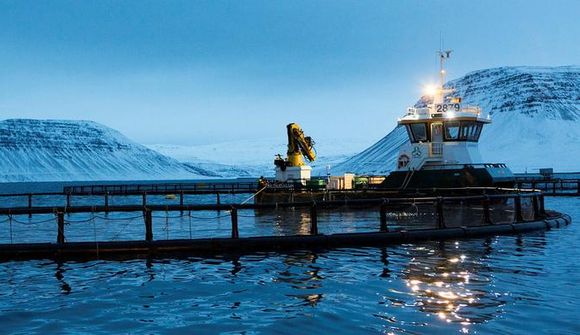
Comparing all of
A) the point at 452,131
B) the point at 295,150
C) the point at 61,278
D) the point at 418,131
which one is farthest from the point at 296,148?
the point at 61,278

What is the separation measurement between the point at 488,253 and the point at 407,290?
6202mm

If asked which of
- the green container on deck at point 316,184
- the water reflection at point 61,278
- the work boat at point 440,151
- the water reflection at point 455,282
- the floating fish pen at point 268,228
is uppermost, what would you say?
the work boat at point 440,151

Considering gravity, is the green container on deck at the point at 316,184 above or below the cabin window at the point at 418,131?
below

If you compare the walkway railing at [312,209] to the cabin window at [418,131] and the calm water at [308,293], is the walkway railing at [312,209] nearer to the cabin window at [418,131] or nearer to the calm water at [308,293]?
the calm water at [308,293]

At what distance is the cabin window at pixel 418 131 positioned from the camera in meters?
43.8

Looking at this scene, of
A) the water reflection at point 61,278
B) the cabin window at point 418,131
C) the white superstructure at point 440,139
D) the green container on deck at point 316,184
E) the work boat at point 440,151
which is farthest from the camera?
the green container on deck at point 316,184

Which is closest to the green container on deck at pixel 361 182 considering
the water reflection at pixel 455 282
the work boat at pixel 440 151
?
the work boat at pixel 440 151

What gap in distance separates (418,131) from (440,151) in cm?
224

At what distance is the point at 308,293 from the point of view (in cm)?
1292

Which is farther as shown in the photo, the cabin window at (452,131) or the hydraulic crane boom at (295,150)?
the hydraulic crane boom at (295,150)

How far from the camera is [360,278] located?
14484 millimetres

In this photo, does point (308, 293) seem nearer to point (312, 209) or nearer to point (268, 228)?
point (312, 209)

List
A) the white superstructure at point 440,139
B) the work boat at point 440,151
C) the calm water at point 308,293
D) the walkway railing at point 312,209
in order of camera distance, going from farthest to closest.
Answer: the white superstructure at point 440,139 < the work boat at point 440,151 < the walkway railing at point 312,209 < the calm water at point 308,293

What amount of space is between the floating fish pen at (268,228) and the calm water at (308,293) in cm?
117
